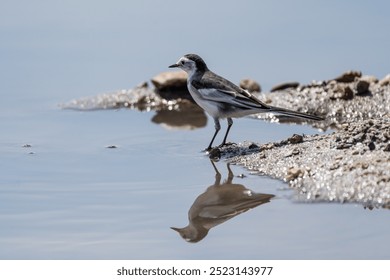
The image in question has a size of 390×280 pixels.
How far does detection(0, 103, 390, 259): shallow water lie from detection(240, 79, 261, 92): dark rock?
6.16ft

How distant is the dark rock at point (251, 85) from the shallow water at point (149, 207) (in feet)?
6.16

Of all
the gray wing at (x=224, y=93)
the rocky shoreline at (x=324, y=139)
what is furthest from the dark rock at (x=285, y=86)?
the gray wing at (x=224, y=93)

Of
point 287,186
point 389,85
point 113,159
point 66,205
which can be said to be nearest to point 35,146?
point 113,159

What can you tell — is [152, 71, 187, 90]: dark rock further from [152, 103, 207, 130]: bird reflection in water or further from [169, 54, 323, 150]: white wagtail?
[169, 54, 323, 150]: white wagtail

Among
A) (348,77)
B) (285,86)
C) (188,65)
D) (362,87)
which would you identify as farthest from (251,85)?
(188,65)

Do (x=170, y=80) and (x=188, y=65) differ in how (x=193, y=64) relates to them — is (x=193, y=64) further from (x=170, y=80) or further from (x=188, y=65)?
(x=170, y=80)

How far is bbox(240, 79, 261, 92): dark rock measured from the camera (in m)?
14.3

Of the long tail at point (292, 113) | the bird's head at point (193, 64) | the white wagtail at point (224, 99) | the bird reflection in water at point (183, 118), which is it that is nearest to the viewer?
the long tail at point (292, 113)

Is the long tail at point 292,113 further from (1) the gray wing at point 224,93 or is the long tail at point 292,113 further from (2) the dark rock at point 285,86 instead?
(2) the dark rock at point 285,86

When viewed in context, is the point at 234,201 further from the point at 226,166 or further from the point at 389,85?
the point at 389,85

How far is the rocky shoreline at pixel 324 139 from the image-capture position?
29.1 feet

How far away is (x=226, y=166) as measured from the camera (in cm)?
1056

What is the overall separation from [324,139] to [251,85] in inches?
156

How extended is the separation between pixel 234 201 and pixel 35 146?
10.7ft
